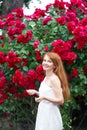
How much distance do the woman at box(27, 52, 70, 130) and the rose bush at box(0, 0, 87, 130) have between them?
626mm

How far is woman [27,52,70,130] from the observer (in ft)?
16.3

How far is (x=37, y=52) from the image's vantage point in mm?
5941

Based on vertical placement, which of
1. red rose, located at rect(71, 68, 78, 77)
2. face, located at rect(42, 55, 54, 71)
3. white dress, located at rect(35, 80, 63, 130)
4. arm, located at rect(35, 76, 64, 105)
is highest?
face, located at rect(42, 55, 54, 71)

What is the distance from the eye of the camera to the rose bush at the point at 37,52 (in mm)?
5785

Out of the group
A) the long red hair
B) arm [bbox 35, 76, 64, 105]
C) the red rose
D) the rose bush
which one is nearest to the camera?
arm [bbox 35, 76, 64, 105]

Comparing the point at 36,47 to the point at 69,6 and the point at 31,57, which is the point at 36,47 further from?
the point at 69,6

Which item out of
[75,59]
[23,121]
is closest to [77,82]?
[75,59]

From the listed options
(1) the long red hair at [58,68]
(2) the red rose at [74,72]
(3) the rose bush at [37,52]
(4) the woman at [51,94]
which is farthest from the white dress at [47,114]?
(2) the red rose at [74,72]

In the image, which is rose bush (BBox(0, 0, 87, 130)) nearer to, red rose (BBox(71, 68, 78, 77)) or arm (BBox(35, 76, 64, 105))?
red rose (BBox(71, 68, 78, 77))

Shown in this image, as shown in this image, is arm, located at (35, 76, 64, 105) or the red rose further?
the red rose

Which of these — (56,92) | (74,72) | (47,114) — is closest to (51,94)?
(56,92)

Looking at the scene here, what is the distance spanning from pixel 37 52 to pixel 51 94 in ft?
3.60

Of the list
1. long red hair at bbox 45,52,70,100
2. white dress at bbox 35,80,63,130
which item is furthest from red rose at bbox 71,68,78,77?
white dress at bbox 35,80,63,130

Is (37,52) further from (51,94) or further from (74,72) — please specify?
(51,94)
